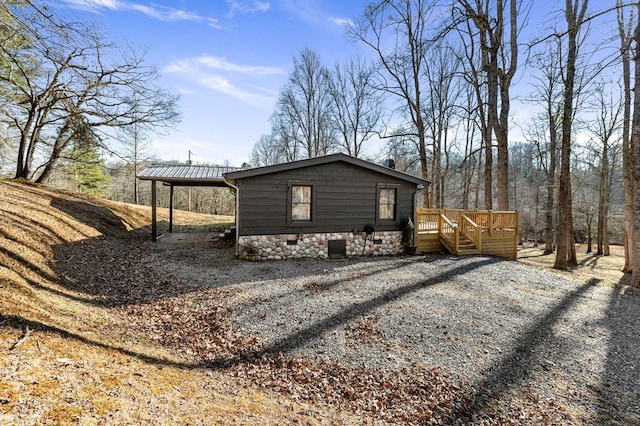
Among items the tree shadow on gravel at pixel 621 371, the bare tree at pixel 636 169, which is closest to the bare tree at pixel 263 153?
the bare tree at pixel 636 169

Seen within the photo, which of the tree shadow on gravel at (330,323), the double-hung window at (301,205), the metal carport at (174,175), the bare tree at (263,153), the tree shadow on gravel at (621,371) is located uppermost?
the bare tree at (263,153)

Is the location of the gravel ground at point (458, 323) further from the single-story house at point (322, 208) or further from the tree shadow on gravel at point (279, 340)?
the single-story house at point (322, 208)

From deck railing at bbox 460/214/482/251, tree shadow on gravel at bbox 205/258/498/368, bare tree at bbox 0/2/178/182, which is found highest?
bare tree at bbox 0/2/178/182

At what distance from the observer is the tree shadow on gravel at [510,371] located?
316cm

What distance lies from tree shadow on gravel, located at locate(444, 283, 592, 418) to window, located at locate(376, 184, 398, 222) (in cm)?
579

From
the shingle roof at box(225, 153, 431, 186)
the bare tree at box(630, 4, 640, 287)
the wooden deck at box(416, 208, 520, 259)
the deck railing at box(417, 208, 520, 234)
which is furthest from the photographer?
the deck railing at box(417, 208, 520, 234)

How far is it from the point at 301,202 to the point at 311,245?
1.45 m

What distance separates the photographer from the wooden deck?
10727 millimetres

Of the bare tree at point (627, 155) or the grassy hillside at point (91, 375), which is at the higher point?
the bare tree at point (627, 155)

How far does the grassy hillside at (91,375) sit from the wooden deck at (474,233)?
9056 millimetres

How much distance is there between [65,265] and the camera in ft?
21.0

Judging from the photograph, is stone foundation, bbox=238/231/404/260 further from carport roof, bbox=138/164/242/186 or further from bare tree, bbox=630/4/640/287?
bare tree, bbox=630/4/640/287

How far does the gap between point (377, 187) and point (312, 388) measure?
25.7 ft

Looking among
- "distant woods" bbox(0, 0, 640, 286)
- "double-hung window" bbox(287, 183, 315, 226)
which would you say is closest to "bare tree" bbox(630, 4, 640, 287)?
"distant woods" bbox(0, 0, 640, 286)
